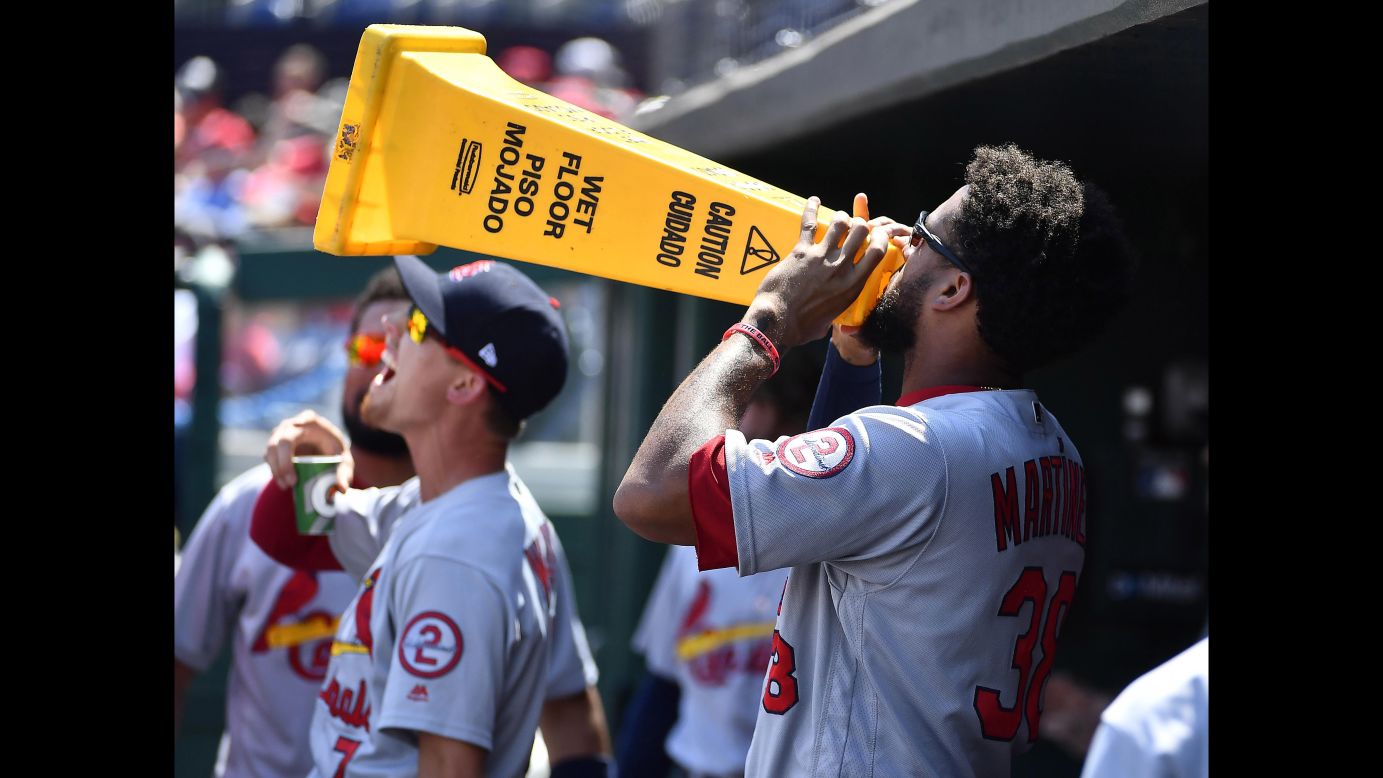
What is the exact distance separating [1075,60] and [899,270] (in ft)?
2.75

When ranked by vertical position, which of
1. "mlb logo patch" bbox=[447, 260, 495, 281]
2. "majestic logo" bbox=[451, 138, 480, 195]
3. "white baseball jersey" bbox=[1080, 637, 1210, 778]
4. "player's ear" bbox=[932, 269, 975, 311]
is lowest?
"white baseball jersey" bbox=[1080, 637, 1210, 778]

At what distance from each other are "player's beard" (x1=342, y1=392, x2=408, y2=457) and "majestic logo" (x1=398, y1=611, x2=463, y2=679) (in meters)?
1.09

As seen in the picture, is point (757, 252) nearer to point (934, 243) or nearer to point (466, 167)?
point (934, 243)

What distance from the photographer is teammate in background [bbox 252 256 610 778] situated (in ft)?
8.31

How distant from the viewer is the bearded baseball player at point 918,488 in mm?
1985

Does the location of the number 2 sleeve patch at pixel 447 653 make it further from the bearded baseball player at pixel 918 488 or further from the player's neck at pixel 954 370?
the player's neck at pixel 954 370

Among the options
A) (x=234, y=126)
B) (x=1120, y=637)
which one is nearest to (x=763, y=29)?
(x=1120, y=637)

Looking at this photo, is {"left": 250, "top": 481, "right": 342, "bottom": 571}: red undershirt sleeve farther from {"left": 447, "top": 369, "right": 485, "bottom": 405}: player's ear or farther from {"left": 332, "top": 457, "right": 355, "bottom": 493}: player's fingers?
{"left": 447, "top": 369, "right": 485, "bottom": 405}: player's ear

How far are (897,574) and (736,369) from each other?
38 cm

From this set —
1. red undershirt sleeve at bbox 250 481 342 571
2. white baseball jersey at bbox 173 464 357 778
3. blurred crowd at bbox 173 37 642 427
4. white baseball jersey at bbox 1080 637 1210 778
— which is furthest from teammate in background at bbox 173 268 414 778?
blurred crowd at bbox 173 37 642 427

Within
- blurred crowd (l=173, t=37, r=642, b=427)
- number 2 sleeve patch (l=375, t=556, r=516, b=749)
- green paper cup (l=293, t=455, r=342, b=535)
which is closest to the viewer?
number 2 sleeve patch (l=375, t=556, r=516, b=749)

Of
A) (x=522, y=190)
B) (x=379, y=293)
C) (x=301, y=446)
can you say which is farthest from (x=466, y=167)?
(x=379, y=293)

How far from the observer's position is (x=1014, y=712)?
7.02 feet
